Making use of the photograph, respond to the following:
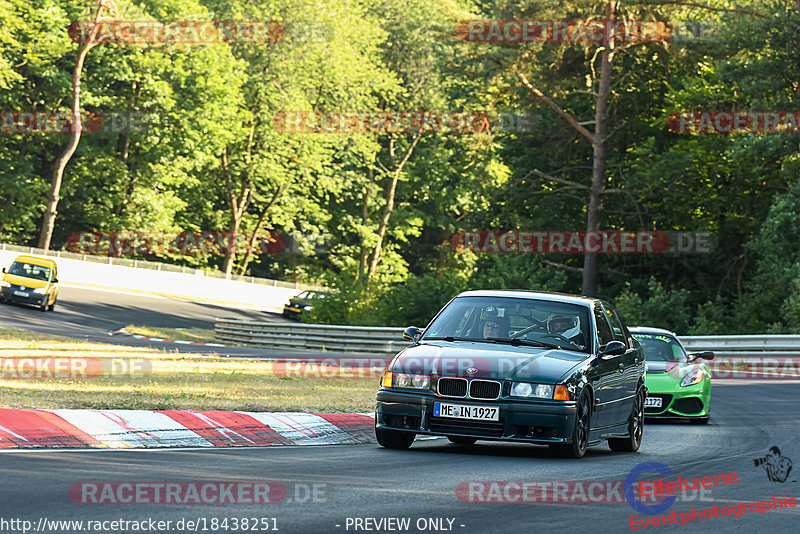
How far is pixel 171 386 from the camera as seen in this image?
16656 millimetres

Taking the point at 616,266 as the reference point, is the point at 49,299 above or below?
below

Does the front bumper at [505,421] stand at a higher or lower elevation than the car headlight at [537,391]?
lower

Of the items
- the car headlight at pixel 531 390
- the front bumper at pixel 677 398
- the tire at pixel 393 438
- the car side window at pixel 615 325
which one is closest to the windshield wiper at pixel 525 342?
the car headlight at pixel 531 390

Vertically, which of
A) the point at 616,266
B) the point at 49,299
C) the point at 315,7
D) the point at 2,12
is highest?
the point at 315,7

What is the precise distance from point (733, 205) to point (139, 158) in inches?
1460

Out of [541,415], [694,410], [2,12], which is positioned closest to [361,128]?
[2,12]

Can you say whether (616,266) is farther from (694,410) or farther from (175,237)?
(175,237)

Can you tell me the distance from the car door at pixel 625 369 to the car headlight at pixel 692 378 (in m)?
3.93

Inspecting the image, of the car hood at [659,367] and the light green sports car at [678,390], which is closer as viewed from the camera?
the light green sports car at [678,390]

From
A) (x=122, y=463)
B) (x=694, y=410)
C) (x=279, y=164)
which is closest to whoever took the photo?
(x=122, y=463)

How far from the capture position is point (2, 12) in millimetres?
57562

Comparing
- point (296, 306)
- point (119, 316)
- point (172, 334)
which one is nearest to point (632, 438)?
point (172, 334)

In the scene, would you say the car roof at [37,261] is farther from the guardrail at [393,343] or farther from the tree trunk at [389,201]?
the tree trunk at [389,201]

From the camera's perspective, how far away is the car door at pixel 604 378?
11419mm
